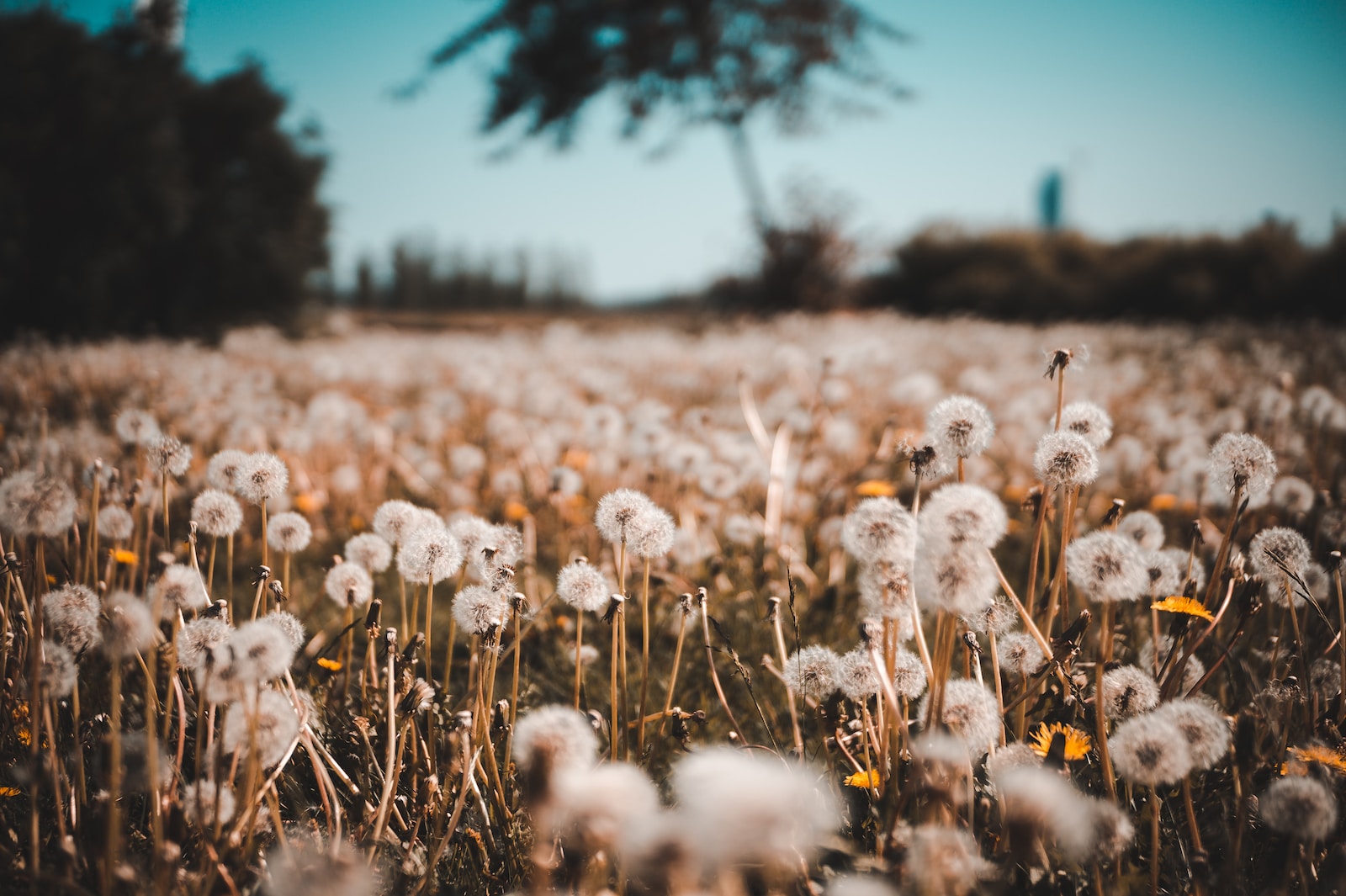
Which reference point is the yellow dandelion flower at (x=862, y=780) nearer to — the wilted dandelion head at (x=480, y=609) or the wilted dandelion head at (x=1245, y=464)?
the wilted dandelion head at (x=480, y=609)

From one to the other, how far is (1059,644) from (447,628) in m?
1.74

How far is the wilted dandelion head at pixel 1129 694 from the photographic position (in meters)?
1.23

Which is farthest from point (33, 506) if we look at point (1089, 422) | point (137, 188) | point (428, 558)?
point (137, 188)

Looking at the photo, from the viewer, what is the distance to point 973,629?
1.35 meters

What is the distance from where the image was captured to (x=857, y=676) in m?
1.15

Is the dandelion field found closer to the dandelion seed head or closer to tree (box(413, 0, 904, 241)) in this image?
the dandelion seed head

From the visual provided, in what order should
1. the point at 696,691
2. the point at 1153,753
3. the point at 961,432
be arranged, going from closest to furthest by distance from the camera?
1. the point at 1153,753
2. the point at 961,432
3. the point at 696,691

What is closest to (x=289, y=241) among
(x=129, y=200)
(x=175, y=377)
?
(x=129, y=200)

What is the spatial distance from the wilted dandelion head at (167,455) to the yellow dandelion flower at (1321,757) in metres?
2.09

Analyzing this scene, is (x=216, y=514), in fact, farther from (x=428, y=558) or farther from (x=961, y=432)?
(x=961, y=432)

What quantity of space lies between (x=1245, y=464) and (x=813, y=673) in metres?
0.92

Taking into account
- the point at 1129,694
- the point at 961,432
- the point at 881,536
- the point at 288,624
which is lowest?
the point at 1129,694

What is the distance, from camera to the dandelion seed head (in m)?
1.01

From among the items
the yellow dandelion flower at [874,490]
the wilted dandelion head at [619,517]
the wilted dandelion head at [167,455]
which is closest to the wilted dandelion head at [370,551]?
the wilted dandelion head at [167,455]
